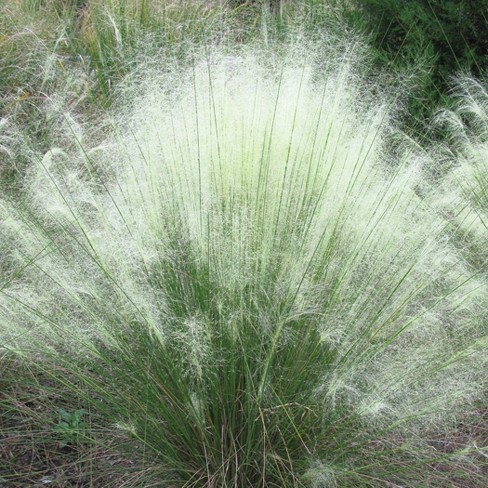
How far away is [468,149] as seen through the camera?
10.8ft

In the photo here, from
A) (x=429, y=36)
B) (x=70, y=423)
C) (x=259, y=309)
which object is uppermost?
(x=429, y=36)

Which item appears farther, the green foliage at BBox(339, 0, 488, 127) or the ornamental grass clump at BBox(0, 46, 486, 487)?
the green foliage at BBox(339, 0, 488, 127)

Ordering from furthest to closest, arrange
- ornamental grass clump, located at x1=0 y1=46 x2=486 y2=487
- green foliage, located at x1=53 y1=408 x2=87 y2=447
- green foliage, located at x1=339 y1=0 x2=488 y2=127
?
green foliage, located at x1=339 y1=0 x2=488 y2=127 → green foliage, located at x1=53 y1=408 x2=87 y2=447 → ornamental grass clump, located at x1=0 y1=46 x2=486 y2=487

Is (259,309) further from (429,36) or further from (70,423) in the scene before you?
(429,36)

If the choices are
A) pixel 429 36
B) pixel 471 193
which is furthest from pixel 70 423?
pixel 429 36

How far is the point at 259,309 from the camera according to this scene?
2033 millimetres

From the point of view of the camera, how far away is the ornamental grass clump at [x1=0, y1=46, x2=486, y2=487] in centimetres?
204

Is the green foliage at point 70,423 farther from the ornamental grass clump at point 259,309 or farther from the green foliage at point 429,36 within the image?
the green foliage at point 429,36

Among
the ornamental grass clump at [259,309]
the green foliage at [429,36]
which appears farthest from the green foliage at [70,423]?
the green foliage at [429,36]

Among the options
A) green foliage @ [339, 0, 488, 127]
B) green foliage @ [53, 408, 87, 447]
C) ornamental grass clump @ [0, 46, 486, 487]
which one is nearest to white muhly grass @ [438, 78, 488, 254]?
ornamental grass clump @ [0, 46, 486, 487]

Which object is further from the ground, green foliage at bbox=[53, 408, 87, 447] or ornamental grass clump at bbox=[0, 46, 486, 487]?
ornamental grass clump at bbox=[0, 46, 486, 487]

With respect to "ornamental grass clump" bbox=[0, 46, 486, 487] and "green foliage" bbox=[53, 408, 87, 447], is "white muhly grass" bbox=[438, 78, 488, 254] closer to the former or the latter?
"ornamental grass clump" bbox=[0, 46, 486, 487]

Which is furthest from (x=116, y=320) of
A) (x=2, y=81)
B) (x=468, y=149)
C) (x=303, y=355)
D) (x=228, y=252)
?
(x=2, y=81)

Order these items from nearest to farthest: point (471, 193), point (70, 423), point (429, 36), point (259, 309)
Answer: point (259, 309) < point (70, 423) < point (471, 193) < point (429, 36)
